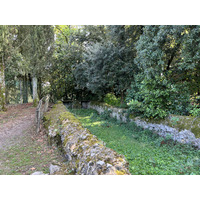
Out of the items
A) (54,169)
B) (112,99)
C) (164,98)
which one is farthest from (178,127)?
(112,99)

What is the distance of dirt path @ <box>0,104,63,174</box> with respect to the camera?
305cm

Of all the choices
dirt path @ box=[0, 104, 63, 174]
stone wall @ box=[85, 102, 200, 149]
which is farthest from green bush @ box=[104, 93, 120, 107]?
dirt path @ box=[0, 104, 63, 174]

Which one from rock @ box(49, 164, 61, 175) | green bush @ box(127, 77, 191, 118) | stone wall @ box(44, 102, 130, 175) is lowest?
rock @ box(49, 164, 61, 175)

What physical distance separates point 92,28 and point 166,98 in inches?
388

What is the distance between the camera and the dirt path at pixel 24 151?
10.0 ft

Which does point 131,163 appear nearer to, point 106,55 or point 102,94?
point 106,55

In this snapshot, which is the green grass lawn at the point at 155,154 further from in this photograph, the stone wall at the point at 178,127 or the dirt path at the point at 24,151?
the dirt path at the point at 24,151

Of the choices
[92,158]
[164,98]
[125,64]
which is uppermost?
[125,64]

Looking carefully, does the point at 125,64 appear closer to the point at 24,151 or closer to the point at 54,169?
the point at 24,151

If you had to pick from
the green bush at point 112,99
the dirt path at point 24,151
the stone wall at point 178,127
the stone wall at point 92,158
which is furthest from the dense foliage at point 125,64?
the dirt path at point 24,151

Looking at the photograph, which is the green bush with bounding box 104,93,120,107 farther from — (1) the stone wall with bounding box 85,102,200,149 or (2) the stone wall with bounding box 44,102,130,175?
(2) the stone wall with bounding box 44,102,130,175

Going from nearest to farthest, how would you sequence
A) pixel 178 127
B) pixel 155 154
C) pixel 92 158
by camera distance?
1. pixel 92 158
2. pixel 155 154
3. pixel 178 127

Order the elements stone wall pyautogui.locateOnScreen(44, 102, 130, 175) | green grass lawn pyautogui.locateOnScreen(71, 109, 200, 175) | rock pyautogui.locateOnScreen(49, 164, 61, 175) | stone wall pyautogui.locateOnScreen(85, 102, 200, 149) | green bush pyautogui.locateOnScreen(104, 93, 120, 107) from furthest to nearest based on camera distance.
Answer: green bush pyautogui.locateOnScreen(104, 93, 120, 107), stone wall pyautogui.locateOnScreen(85, 102, 200, 149), green grass lawn pyautogui.locateOnScreen(71, 109, 200, 175), rock pyautogui.locateOnScreen(49, 164, 61, 175), stone wall pyautogui.locateOnScreen(44, 102, 130, 175)

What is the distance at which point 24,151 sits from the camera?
3.96 meters
